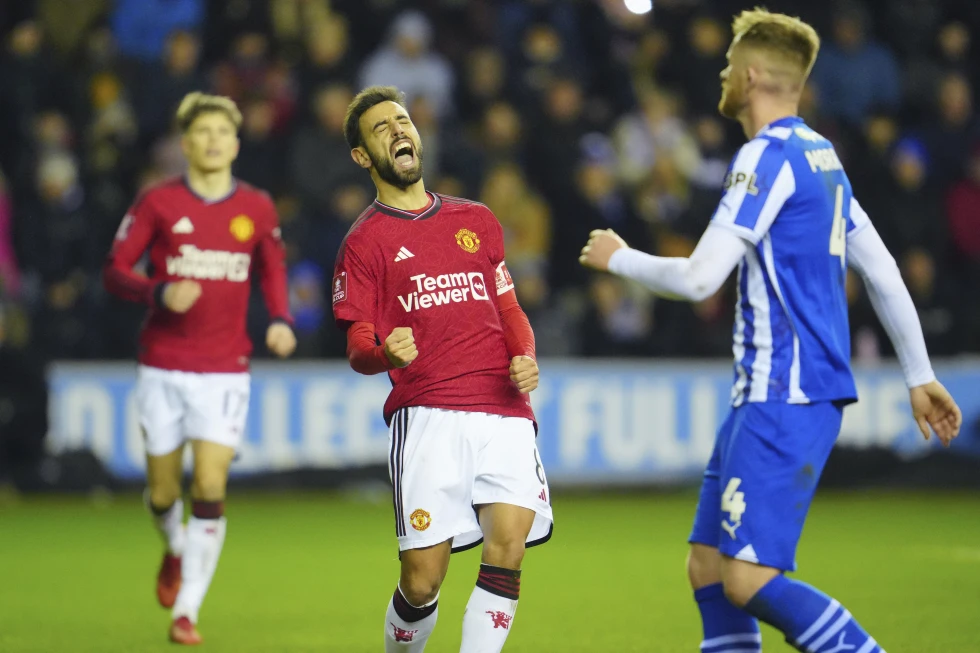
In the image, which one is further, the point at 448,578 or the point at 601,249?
the point at 448,578

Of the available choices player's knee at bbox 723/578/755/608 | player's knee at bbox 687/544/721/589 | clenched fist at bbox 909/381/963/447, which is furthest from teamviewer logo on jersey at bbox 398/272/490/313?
clenched fist at bbox 909/381/963/447

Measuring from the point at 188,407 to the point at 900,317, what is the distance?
12.7 ft

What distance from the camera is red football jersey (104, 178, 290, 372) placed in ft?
24.1

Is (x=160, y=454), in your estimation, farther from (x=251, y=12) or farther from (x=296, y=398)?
(x=251, y=12)

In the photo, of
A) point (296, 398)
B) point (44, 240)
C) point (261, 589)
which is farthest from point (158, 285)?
point (44, 240)

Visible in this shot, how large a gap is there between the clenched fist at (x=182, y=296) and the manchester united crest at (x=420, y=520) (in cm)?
228

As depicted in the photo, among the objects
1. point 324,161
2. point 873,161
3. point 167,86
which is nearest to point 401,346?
point 324,161

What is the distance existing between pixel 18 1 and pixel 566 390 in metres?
7.61

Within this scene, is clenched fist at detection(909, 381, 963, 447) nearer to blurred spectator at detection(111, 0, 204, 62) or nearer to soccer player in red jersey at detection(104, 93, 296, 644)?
soccer player in red jersey at detection(104, 93, 296, 644)

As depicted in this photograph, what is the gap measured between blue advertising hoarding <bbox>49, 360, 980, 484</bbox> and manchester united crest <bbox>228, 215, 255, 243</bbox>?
5.30 m

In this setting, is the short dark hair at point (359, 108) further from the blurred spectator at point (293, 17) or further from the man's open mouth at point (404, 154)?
the blurred spectator at point (293, 17)

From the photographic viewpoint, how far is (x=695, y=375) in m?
13.1

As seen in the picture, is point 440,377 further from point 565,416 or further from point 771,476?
point 565,416

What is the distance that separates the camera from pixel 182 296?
6.95m
